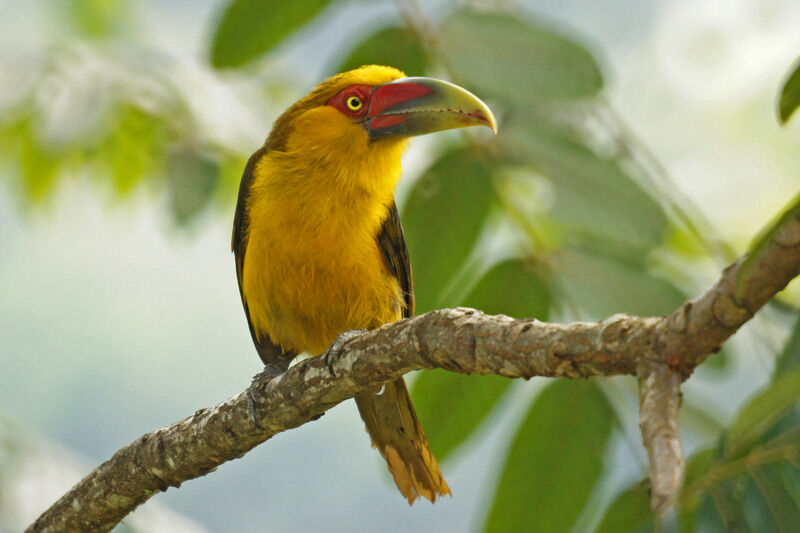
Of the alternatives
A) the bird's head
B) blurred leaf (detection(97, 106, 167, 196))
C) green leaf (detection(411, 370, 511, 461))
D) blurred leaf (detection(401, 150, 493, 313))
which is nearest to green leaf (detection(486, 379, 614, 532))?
green leaf (detection(411, 370, 511, 461))

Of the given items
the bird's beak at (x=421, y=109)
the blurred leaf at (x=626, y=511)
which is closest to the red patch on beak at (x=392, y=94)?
the bird's beak at (x=421, y=109)

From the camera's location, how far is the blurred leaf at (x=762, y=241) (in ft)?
4.06

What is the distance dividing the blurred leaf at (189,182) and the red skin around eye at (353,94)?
32.8 inches

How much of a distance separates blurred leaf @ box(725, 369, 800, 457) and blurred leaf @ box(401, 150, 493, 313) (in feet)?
5.07

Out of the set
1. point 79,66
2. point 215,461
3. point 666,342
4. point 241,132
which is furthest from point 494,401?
point 79,66

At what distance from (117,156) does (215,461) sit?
92.0 inches

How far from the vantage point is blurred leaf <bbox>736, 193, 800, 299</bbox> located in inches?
48.7

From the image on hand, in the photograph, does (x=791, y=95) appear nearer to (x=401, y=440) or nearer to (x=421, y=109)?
(x=421, y=109)

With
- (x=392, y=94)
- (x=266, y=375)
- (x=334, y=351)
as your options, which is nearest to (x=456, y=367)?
(x=334, y=351)

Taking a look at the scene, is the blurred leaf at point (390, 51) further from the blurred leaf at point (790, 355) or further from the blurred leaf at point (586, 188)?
the blurred leaf at point (790, 355)

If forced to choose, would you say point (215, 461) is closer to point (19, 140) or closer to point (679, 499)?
point (679, 499)

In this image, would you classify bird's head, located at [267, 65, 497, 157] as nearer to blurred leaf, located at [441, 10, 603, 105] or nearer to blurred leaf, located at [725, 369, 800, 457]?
blurred leaf, located at [441, 10, 603, 105]

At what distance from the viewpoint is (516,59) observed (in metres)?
2.91

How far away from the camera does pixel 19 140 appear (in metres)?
4.80
